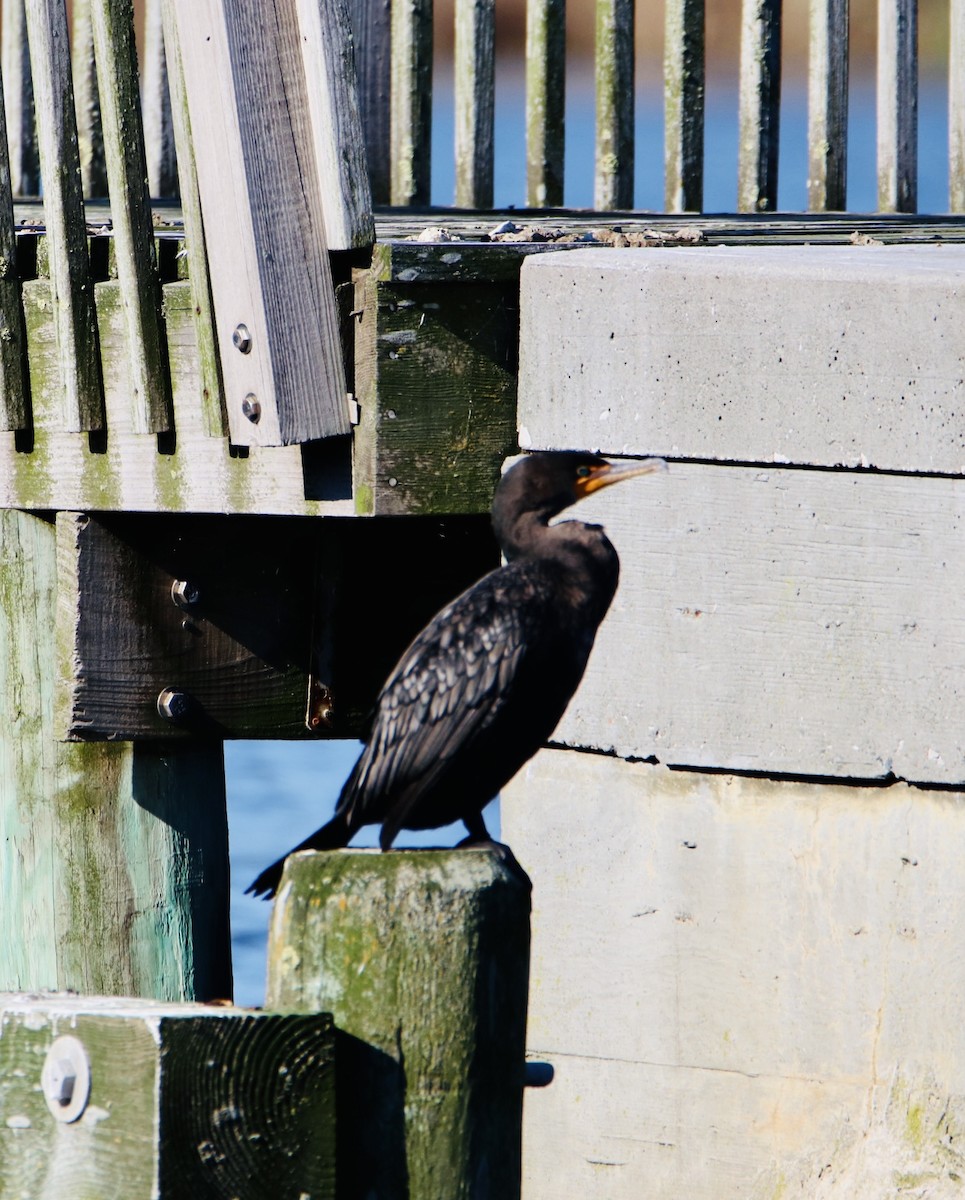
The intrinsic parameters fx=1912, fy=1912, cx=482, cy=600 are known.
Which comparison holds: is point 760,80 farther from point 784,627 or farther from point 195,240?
point 195,240

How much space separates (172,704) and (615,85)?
2272mm

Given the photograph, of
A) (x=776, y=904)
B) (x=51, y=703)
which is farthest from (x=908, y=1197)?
(x=51, y=703)

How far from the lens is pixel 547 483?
3.76m

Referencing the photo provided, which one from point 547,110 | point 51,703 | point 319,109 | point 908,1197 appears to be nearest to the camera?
point 319,109

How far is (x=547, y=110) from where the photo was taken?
5656 millimetres

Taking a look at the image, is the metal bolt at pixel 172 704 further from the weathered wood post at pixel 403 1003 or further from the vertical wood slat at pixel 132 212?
the weathered wood post at pixel 403 1003

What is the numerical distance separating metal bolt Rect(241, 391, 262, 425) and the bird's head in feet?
1.64

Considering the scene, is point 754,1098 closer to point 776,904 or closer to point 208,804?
point 776,904

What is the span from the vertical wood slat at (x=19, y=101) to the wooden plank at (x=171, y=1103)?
13.0ft

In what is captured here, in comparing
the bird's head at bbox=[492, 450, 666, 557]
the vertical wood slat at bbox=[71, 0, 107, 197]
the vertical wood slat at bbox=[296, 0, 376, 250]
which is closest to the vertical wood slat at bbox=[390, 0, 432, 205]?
the vertical wood slat at bbox=[71, 0, 107, 197]

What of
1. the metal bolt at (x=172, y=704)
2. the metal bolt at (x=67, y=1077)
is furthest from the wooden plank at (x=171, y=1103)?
the metal bolt at (x=172, y=704)

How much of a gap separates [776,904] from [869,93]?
105ft

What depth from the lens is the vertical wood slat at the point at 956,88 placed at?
550 centimetres

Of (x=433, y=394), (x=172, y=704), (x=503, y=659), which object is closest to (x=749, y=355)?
(x=433, y=394)
